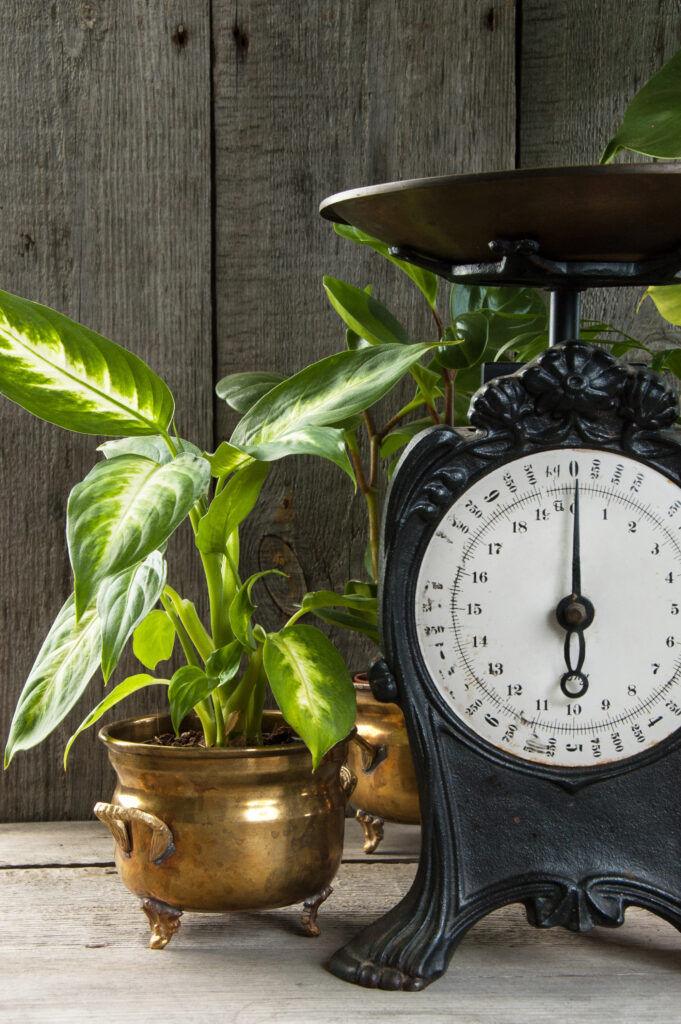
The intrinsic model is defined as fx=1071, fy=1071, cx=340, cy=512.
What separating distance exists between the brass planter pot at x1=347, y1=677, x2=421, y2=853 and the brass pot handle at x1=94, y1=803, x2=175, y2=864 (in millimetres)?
277

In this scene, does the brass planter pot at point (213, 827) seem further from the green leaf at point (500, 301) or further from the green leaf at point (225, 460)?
the green leaf at point (500, 301)

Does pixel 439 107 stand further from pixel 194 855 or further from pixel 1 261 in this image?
pixel 194 855

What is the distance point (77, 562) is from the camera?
75cm

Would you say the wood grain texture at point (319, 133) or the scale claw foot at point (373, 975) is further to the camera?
the wood grain texture at point (319, 133)

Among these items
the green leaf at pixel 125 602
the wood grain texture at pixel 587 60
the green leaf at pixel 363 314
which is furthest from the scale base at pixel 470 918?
the wood grain texture at pixel 587 60

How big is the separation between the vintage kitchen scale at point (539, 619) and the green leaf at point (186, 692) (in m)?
0.15

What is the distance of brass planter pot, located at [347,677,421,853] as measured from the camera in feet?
3.85

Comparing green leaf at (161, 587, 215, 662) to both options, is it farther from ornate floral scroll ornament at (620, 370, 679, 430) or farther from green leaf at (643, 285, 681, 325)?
green leaf at (643, 285, 681, 325)

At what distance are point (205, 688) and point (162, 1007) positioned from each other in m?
0.26

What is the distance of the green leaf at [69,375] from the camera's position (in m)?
0.87

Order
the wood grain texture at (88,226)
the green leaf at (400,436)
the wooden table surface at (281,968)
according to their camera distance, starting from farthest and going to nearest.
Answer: the wood grain texture at (88,226) < the green leaf at (400,436) < the wooden table surface at (281,968)

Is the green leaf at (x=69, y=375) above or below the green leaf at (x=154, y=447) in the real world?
above

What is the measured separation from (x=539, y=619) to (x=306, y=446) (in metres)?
0.24

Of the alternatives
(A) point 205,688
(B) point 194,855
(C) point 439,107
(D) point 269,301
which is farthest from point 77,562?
(C) point 439,107
